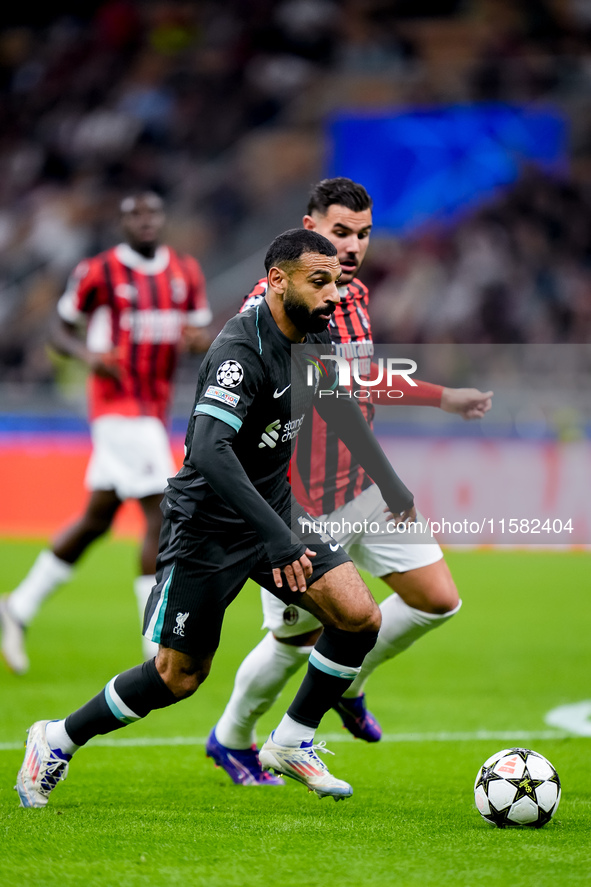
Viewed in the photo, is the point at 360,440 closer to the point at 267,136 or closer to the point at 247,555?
the point at 247,555

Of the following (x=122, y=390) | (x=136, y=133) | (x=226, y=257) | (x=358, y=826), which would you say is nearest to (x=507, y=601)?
(x=122, y=390)

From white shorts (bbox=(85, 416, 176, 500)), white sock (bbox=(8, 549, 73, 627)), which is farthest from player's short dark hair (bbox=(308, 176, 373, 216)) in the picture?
white sock (bbox=(8, 549, 73, 627))

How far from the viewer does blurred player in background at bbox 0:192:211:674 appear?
277 inches

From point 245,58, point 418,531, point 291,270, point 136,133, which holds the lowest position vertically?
point 418,531

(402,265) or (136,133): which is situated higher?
(136,133)

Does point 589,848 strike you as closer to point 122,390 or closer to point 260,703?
point 260,703

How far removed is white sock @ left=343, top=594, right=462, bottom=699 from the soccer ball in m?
0.87

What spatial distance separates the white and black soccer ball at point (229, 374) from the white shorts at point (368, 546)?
44.5 inches

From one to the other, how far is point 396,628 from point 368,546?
35 centimetres

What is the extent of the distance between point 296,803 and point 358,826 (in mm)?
460

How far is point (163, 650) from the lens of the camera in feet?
13.3

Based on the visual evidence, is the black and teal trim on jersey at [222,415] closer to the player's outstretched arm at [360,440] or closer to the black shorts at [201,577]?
the black shorts at [201,577]

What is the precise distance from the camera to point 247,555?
4.06m

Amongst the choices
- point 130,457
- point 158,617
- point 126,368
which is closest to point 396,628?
point 158,617
